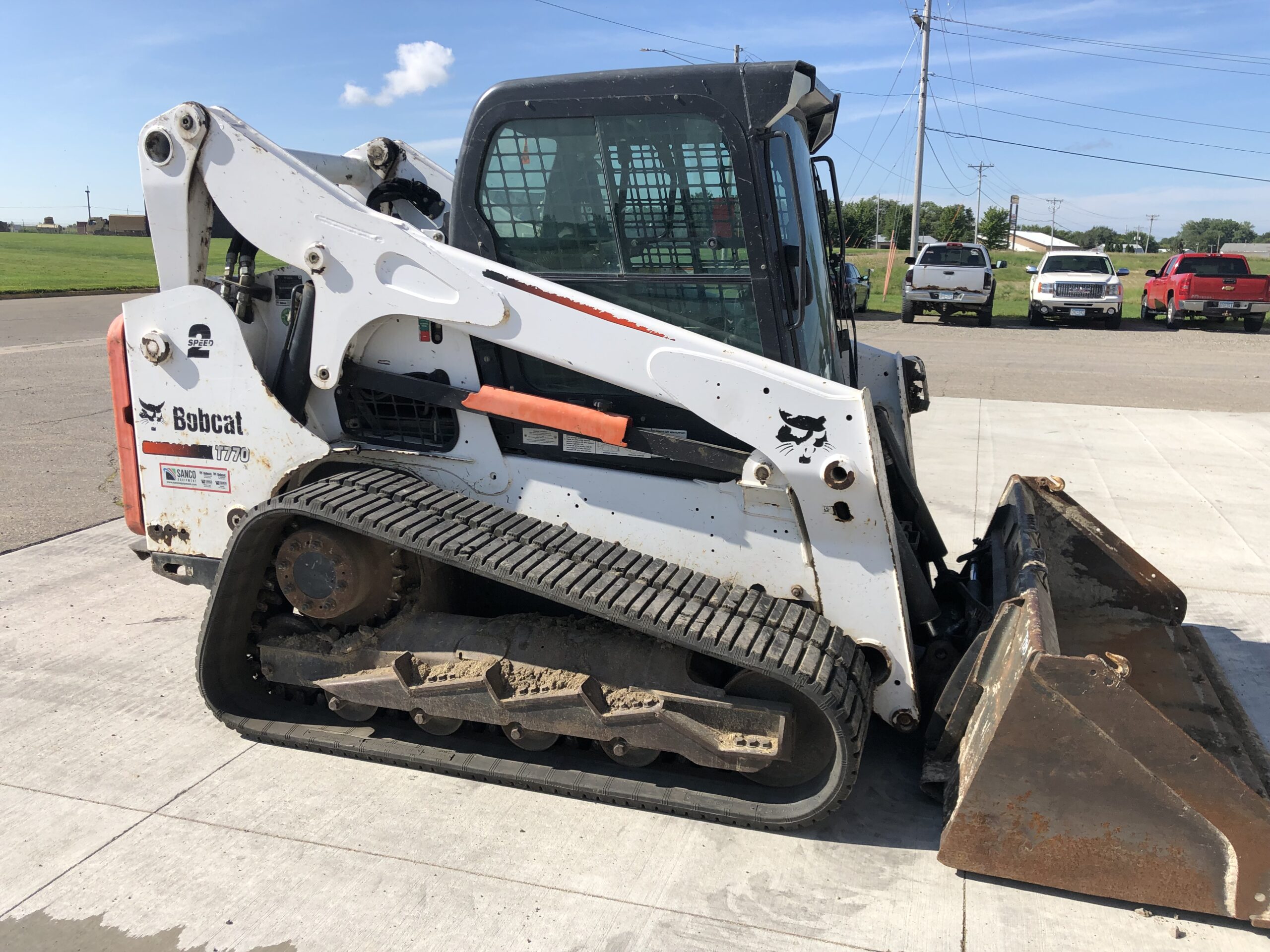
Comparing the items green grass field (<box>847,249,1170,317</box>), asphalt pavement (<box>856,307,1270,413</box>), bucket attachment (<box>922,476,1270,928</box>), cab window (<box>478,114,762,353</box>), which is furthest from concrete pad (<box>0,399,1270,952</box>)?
green grass field (<box>847,249,1170,317</box>)

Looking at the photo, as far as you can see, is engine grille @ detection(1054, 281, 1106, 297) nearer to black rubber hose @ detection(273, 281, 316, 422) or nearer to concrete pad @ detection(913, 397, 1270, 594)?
concrete pad @ detection(913, 397, 1270, 594)

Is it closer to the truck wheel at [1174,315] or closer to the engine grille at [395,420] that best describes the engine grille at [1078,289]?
the truck wheel at [1174,315]

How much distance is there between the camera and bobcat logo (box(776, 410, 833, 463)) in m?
3.25

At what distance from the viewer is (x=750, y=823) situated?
336cm

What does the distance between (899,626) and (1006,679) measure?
43 cm

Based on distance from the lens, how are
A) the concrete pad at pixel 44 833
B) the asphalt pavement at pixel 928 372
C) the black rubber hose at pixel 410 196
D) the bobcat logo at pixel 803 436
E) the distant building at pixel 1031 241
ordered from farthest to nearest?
the distant building at pixel 1031 241, the asphalt pavement at pixel 928 372, the black rubber hose at pixel 410 196, the bobcat logo at pixel 803 436, the concrete pad at pixel 44 833

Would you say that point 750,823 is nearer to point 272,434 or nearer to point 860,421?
point 860,421

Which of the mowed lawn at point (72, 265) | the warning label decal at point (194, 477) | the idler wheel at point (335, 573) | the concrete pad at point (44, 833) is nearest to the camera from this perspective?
the concrete pad at point (44, 833)

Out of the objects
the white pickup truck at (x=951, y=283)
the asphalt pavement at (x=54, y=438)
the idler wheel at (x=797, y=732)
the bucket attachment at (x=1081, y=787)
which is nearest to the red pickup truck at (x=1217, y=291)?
the white pickup truck at (x=951, y=283)

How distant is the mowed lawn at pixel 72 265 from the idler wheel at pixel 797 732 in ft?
41.2

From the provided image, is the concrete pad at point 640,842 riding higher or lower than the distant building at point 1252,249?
lower

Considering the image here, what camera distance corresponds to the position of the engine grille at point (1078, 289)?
2144 cm

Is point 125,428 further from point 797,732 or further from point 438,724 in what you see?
point 797,732

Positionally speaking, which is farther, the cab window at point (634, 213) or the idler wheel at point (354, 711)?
the idler wheel at point (354, 711)
